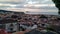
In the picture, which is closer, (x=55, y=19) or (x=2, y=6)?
(x=55, y=19)

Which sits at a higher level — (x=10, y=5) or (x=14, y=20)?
(x=10, y=5)

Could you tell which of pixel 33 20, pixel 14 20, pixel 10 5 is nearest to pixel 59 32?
pixel 33 20

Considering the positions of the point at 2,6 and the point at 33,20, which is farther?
the point at 2,6

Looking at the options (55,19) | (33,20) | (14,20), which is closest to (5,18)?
(14,20)

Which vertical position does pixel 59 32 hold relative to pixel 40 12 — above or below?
below

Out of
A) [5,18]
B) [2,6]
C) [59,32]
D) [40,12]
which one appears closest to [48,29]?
[59,32]

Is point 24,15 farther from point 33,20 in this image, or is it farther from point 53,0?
point 53,0

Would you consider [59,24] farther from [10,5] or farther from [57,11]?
[10,5]
